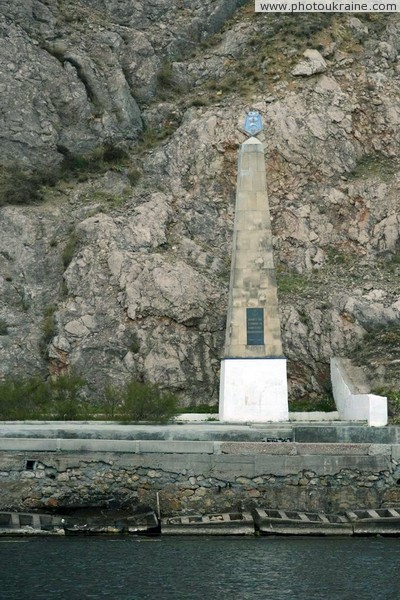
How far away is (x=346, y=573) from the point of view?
19531 mm

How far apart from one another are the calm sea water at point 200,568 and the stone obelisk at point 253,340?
9.72m

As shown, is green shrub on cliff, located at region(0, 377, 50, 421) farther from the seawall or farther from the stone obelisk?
the seawall

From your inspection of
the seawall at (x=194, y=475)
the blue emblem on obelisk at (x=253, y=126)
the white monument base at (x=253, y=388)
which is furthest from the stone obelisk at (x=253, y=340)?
the seawall at (x=194, y=475)

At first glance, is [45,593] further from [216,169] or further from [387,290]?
[216,169]

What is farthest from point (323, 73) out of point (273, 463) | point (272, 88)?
point (273, 463)

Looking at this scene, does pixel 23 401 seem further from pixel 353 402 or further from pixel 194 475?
pixel 353 402

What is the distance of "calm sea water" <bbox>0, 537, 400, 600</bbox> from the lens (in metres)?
18.1

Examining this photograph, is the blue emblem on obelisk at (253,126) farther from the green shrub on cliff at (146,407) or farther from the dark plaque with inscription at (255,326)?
the green shrub on cliff at (146,407)

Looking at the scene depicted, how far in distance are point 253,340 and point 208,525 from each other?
9.87 m

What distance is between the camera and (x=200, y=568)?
19.9 metres

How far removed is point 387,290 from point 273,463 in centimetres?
1660

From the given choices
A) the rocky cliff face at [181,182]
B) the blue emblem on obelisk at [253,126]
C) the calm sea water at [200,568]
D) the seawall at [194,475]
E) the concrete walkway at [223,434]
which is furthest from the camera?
the rocky cliff face at [181,182]

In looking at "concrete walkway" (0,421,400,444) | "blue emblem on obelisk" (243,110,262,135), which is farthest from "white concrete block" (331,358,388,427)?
"blue emblem on obelisk" (243,110,262,135)

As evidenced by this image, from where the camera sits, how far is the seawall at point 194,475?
24.6 m
